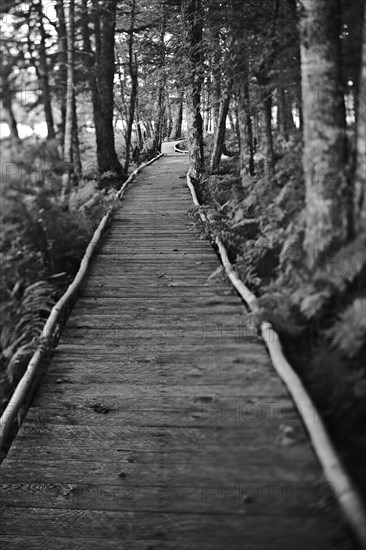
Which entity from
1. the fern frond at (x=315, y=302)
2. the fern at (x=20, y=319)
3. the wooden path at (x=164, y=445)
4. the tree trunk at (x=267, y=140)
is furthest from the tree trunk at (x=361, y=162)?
the fern at (x=20, y=319)

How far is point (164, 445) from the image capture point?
4.07m

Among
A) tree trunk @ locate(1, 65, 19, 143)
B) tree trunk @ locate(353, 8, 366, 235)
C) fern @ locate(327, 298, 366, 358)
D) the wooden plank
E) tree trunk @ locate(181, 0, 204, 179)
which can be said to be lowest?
the wooden plank

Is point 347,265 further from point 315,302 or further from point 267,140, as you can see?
point 267,140

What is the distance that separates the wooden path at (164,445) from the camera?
10.1 feet

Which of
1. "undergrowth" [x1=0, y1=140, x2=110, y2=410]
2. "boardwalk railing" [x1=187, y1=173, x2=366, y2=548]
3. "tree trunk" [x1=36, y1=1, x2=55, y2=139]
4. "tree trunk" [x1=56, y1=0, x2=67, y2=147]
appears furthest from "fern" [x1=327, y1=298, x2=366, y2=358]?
"tree trunk" [x1=56, y1=0, x2=67, y2=147]

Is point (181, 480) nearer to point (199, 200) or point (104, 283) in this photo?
point (104, 283)

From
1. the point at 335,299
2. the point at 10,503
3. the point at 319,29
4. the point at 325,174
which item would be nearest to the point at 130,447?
the point at 10,503

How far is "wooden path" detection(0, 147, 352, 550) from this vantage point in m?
3.06

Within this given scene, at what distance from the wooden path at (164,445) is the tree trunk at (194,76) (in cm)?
640

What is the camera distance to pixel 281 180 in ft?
18.0

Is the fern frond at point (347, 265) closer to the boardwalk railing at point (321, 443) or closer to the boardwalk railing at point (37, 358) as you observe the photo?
the boardwalk railing at point (321, 443)

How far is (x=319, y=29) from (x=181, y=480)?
3759mm

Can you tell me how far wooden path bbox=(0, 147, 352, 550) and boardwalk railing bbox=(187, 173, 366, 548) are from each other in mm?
73

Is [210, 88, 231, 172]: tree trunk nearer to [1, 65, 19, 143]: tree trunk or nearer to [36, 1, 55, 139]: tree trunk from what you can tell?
[36, 1, 55, 139]: tree trunk
